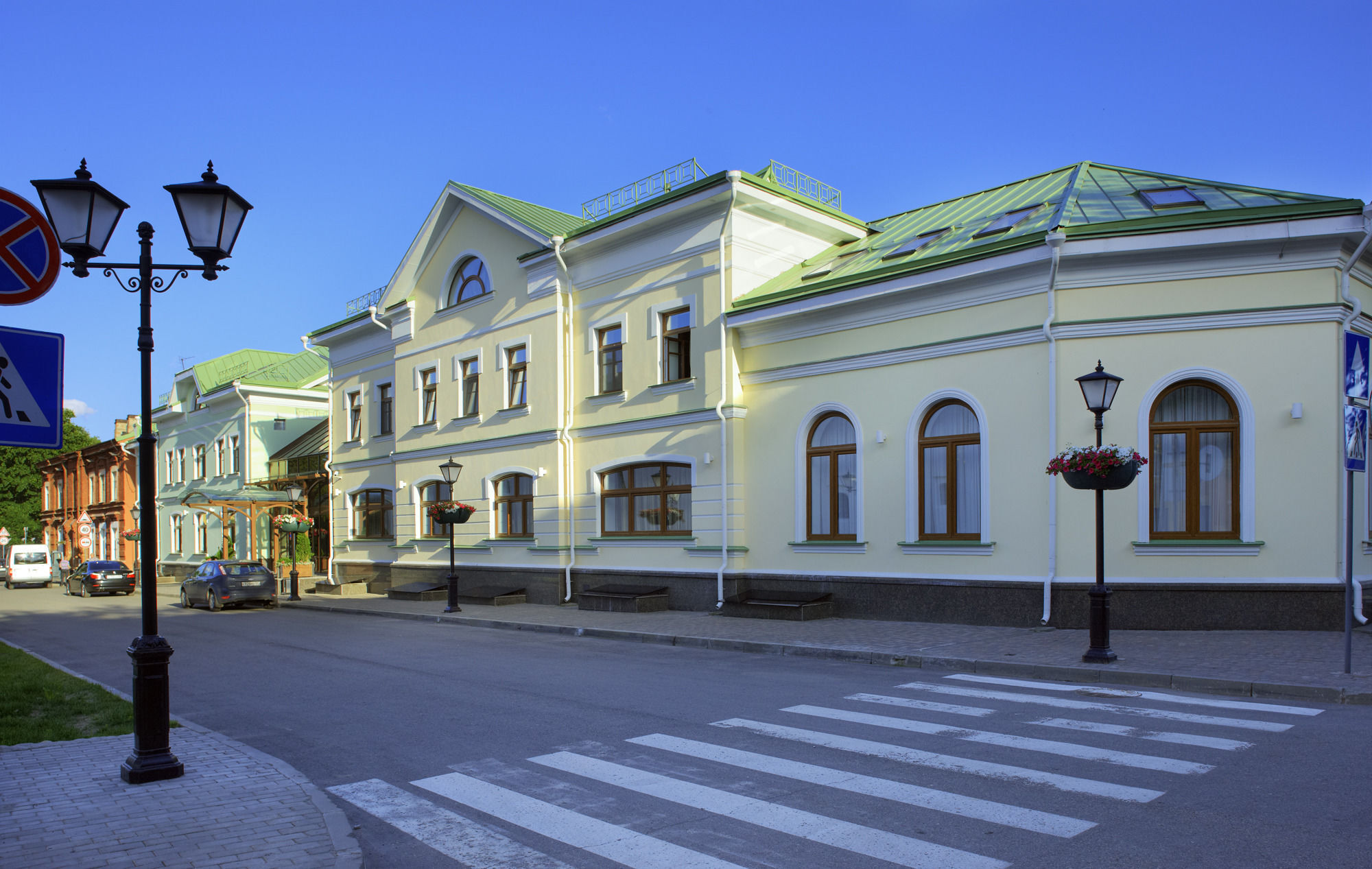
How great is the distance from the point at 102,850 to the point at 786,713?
18.3 feet

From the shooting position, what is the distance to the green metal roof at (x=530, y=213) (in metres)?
23.3

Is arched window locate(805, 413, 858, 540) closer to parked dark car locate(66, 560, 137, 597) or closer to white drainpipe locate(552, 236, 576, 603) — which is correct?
white drainpipe locate(552, 236, 576, 603)

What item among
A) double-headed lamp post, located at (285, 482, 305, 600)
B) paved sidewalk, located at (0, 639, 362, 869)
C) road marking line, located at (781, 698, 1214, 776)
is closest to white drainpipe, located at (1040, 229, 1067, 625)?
road marking line, located at (781, 698, 1214, 776)

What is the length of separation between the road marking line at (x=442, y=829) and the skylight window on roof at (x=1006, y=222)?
43.6ft

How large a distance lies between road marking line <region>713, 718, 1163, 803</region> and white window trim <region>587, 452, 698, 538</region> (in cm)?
1084

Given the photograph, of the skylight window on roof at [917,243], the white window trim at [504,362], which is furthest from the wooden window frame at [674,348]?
the white window trim at [504,362]

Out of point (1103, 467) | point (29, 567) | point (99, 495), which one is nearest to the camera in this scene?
point (1103, 467)

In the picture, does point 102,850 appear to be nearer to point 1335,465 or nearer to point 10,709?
point 10,709

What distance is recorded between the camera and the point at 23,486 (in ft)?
220

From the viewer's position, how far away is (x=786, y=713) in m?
8.88

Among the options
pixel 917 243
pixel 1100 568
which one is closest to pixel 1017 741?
pixel 1100 568

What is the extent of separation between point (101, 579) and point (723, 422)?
96.1 feet

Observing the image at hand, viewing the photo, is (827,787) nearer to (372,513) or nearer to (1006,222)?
(1006,222)

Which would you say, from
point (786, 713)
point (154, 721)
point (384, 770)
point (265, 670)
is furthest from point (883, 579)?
point (154, 721)
